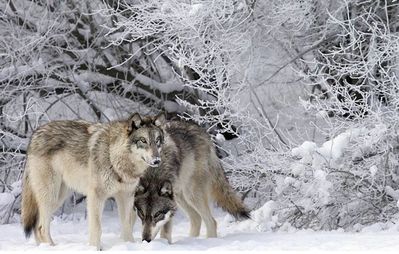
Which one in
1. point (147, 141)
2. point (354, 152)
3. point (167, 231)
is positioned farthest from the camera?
point (354, 152)

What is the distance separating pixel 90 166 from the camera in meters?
8.05

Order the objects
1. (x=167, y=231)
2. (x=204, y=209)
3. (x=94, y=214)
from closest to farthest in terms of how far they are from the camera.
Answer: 1. (x=94, y=214)
2. (x=167, y=231)
3. (x=204, y=209)

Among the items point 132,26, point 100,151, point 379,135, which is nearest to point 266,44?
point 132,26

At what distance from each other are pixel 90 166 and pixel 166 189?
30.7 inches

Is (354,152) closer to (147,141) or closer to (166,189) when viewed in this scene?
(166,189)

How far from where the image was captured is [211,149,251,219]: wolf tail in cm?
902

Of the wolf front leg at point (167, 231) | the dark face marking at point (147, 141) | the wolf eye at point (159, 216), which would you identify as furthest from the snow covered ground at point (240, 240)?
the dark face marking at point (147, 141)

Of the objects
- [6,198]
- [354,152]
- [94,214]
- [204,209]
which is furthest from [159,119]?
[6,198]

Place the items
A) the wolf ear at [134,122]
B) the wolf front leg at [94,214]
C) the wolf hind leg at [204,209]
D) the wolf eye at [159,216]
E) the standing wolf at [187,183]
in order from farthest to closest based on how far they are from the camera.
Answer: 1. the wolf hind leg at [204,209]
2. the standing wolf at [187,183]
3. the wolf eye at [159,216]
4. the wolf front leg at [94,214]
5. the wolf ear at [134,122]

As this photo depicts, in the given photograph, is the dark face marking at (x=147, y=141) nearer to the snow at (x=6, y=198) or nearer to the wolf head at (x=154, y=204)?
the wolf head at (x=154, y=204)

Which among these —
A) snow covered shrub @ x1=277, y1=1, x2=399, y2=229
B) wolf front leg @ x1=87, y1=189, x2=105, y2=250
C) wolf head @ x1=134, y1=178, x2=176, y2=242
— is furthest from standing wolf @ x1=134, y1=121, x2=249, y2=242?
snow covered shrub @ x1=277, y1=1, x2=399, y2=229

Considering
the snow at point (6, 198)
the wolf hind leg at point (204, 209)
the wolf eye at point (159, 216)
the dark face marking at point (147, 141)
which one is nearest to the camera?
the dark face marking at point (147, 141)

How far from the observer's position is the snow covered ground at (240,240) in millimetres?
7481

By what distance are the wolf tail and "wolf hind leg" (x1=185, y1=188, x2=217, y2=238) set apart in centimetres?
23
